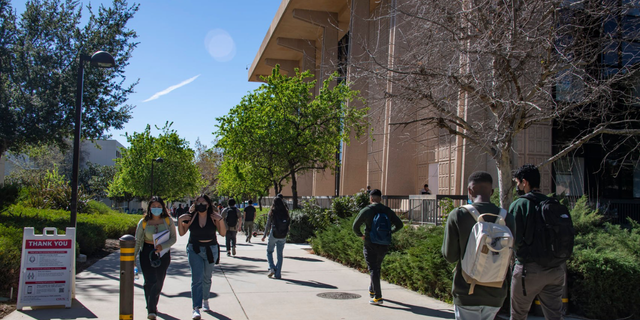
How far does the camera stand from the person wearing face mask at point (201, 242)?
7121mm

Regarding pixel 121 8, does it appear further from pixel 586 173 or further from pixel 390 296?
pixel 586 173

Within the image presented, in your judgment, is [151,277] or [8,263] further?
[8,263]

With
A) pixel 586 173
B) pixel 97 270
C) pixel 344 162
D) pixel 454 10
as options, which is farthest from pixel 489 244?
pixel 344 162

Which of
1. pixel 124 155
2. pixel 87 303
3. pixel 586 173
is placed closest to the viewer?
pixel 87 303

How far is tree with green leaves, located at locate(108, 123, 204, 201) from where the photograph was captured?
Result: 144 ft

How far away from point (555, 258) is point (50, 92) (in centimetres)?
1496

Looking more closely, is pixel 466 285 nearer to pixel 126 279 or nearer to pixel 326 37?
pixel 126 279

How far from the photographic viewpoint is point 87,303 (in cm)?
788

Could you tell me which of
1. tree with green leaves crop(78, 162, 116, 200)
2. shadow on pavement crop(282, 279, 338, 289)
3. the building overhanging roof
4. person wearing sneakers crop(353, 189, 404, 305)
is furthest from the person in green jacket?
tree with green leaves crop(78, 162, 116, 200)

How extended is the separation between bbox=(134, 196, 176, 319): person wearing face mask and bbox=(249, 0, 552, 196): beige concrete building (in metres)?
4.16

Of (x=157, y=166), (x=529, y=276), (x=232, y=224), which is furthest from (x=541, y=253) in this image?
(x=157, y=166)

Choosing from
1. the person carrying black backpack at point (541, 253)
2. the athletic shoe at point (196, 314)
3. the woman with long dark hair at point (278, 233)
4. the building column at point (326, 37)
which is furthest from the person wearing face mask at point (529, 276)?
the building column at point (326, 37)

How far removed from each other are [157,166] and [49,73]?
1167 inches

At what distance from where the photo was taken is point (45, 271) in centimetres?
745
